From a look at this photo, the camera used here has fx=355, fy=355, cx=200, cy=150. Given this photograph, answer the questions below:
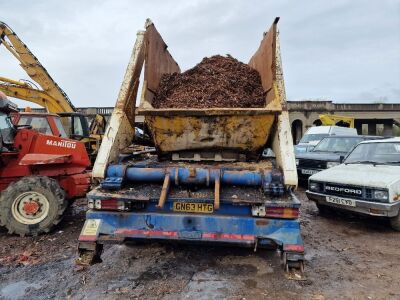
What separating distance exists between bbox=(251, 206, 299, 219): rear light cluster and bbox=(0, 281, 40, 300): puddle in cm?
255

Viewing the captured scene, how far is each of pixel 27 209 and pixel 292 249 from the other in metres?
4.25

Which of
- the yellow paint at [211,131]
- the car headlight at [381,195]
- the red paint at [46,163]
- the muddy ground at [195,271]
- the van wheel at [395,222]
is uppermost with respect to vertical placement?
the yellow paint at [211,131]

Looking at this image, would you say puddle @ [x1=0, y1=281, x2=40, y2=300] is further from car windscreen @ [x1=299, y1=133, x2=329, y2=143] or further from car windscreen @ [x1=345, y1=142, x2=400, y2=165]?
car windscreen @ [x1=299, y1=133, x2=329, y2=143]

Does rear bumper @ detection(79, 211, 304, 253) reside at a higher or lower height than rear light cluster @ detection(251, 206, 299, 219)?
lower

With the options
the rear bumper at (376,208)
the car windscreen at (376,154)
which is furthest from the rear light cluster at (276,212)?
the car windscreen at (376,154)

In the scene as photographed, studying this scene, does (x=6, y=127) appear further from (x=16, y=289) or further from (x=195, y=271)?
(x=195, y=271)

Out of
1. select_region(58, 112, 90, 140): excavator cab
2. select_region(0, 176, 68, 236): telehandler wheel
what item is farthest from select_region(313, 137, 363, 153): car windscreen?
select_region(0, 176, 68, 236): telehandler wheel

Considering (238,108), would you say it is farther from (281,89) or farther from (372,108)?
(372,108)

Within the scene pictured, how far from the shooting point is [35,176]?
588cm

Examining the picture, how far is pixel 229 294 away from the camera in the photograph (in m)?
3.61

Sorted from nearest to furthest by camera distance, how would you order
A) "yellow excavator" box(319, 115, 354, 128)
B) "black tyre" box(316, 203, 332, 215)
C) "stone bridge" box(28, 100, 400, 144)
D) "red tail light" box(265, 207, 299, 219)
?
"red tail light" box(265, 207, 299, 219), "black tyre" box(316, 203, 332, 215), "yellow excavator" box(319, 115, 354, 128), "stone bridge" box(28, 100, 400, 144)

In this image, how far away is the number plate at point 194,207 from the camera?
401cm

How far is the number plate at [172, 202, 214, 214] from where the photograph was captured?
158 inches

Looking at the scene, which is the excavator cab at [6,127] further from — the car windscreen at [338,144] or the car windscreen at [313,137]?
the car windscreen at [313,137]
